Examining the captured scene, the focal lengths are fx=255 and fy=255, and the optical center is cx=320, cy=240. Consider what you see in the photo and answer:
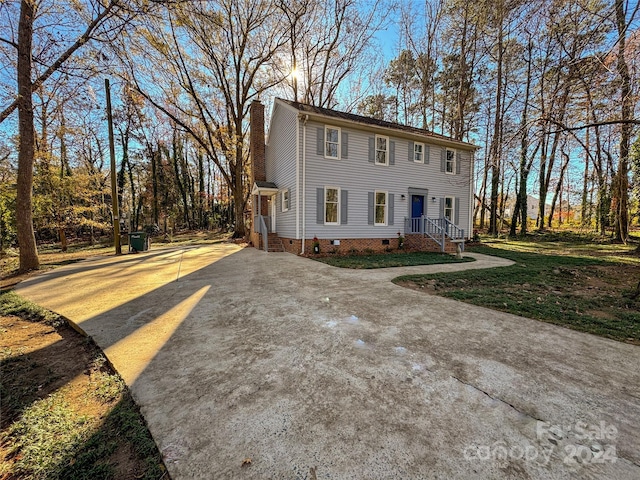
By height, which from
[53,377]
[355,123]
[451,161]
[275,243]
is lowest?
[53,377]

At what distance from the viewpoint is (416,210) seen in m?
13.0

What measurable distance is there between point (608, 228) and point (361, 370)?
2505 cm

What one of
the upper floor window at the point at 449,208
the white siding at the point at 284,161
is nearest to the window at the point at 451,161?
the upper floor window at the point at 449,208

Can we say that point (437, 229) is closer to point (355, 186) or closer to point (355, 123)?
point (355, 186)

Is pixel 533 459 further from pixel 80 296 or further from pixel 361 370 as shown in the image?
pixel 80 296

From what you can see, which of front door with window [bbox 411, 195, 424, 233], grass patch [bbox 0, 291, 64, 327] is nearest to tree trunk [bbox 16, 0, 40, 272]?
grass patch [bbox 0, 291, 64, 327]

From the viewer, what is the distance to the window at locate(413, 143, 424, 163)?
12.7 metres

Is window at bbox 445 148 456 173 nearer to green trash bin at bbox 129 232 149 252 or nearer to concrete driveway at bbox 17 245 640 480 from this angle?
concrete driveway at bbox 17 245 640 480

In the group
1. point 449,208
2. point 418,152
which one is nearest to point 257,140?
point 418,152

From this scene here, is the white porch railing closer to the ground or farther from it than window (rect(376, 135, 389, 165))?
closer to the ground

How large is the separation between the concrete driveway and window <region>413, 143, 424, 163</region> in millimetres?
10010

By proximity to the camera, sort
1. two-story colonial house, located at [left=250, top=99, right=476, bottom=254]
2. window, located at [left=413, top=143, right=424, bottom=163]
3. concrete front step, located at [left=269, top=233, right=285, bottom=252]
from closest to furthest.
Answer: two-story colonial house, located at [left=250, top=99, right=476, bottom=254]
concrete front step, located at [left=269, top=233, right=285, bottom=252]
window, located at [left=413, top=143, right=424, bottom=163]

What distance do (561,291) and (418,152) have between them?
9037mm

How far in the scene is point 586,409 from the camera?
1996mm
